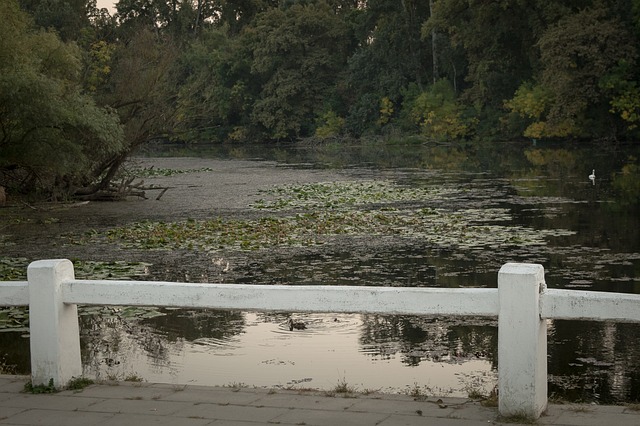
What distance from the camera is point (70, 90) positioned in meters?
27.7

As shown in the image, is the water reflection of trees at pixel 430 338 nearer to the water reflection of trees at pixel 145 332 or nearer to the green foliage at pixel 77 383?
the water reflection of trees at pixel 145 332

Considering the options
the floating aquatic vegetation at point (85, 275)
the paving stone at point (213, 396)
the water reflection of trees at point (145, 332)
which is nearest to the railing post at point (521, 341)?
the paving stone at point (213, 396)

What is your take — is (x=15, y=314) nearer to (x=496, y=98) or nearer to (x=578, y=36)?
(x=578, y=36)

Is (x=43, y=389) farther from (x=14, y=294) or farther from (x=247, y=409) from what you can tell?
(x=247, y=409)

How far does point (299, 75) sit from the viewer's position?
88.7 metres

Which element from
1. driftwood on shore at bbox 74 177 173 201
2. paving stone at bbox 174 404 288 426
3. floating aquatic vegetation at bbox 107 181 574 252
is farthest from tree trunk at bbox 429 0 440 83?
paving stone at bbox 174 404 288 426

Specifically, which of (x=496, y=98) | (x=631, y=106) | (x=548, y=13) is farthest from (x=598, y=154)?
(x=496, y=98)

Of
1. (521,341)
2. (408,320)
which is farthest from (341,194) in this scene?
(521,341)

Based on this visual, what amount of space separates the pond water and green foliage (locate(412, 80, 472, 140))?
46903mm

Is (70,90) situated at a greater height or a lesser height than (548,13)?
lesser

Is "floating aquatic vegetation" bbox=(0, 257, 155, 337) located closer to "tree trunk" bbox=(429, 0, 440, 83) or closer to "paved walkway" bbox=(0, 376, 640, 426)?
"paved walkway" bbox=(0, 376, 640, 426)

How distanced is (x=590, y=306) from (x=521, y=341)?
46cm

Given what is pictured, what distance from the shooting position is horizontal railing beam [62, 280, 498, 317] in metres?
6.46

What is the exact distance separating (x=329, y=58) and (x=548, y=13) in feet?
102
